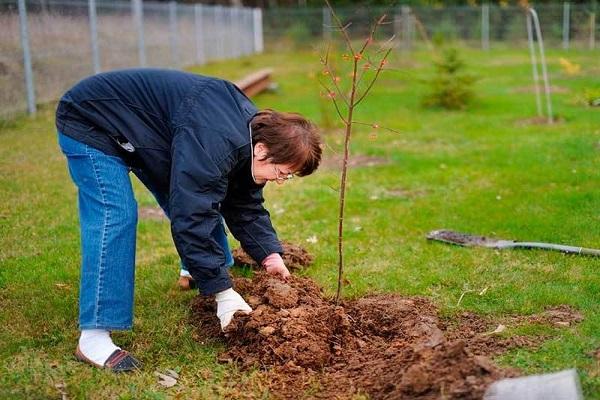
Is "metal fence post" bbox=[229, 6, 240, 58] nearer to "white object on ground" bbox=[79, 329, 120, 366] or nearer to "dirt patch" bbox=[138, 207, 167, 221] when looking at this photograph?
"dirt patch" bbox=[138, 207, 167, 221]

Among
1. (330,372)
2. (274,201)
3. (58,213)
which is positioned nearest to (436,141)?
(274,201)

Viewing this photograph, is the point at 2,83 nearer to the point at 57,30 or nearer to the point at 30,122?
the point at 30,122

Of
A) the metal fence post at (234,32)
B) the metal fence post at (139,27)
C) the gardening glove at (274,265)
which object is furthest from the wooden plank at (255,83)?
the metal fence post at (234,32)

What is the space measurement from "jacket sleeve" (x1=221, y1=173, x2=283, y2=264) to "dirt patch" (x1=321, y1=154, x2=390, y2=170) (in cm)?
435

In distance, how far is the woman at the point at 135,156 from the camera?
126 inches

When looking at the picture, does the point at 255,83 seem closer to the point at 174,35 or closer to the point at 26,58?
the point at 26,58

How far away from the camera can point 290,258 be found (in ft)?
15.6

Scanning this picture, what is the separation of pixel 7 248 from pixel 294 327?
268cm

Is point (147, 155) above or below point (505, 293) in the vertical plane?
above

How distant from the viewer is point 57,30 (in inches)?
452

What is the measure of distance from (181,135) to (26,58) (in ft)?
27.1

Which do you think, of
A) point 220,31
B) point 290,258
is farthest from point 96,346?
point 220,31

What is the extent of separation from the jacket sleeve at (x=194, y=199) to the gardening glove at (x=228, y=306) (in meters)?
0.26

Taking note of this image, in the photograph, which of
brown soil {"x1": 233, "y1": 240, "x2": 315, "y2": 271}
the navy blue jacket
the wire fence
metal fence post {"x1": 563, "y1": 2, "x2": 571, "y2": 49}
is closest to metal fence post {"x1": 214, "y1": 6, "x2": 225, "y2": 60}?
the wire fence
